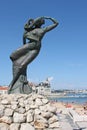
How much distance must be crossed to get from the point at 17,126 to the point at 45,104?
1.32m

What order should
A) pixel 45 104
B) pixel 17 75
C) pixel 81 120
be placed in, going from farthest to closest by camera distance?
1. pixel 81 120
2. pixel 17 75
3. pixel 45 104

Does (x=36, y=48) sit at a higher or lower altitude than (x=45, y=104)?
higher

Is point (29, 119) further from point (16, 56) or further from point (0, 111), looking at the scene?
point (16, 56)

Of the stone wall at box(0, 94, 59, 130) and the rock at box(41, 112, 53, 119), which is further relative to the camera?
the rock at box(41, 112, 53, 119)

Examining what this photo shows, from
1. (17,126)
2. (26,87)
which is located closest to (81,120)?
(26,87)

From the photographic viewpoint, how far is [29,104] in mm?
12102

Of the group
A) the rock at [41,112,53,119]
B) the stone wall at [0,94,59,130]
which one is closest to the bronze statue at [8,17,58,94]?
the stone wall at [0,94,59,130]

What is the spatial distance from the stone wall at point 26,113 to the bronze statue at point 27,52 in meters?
0.88

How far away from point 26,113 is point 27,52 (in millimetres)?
2466

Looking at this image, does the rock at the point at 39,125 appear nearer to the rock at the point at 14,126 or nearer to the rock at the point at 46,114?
the rock at the point at 46,114

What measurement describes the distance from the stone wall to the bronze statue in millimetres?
881

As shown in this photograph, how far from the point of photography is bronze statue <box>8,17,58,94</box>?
13.1 meters

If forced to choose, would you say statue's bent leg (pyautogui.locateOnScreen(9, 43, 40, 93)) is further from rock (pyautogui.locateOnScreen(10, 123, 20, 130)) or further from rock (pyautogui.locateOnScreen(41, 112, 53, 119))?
rock (pyautogui.locateOnScreen(10, 123, 20, 130))

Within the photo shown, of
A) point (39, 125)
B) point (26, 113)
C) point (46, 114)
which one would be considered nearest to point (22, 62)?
point (26, 113)
